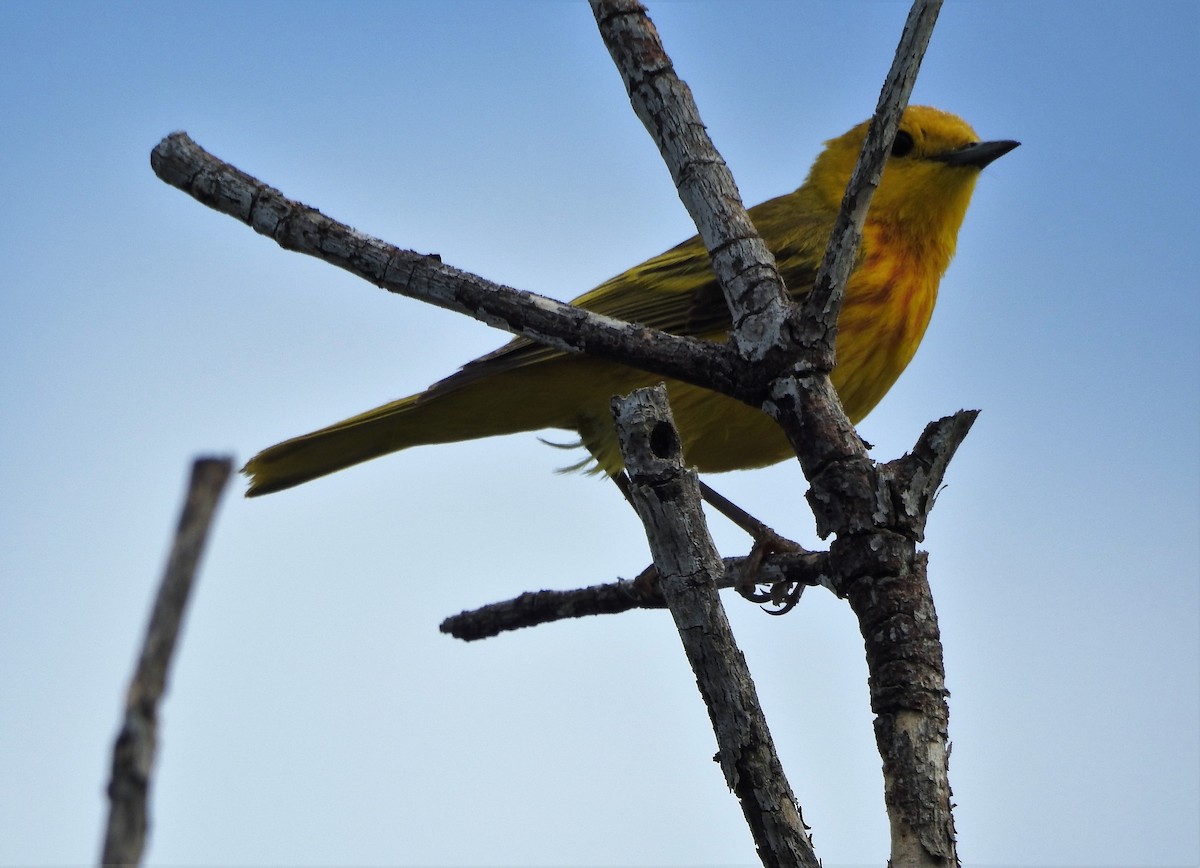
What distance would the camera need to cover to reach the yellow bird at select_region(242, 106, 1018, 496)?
5.02 m

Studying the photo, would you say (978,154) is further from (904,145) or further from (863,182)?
(863,182)

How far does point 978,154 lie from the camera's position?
559 centimetres

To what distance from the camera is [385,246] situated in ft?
9.30

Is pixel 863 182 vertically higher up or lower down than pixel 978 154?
lower down

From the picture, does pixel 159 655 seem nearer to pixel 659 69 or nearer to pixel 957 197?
pixel 659 69

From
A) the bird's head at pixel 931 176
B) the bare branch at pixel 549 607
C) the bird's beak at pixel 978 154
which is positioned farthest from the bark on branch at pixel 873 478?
the bird's beak at pixel 978 154

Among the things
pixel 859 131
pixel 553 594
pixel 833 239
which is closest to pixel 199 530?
pixel 833 239

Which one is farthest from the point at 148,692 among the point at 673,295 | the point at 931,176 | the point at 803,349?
the point at 931,176

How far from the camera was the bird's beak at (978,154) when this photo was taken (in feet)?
18.2

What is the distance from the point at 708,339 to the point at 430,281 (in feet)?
7.33

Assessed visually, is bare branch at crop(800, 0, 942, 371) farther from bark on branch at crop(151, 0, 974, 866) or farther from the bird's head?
the bird's head

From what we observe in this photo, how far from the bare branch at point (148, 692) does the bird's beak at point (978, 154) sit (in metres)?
4.93

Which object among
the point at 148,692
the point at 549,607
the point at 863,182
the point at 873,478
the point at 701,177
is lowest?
the point at 148,692

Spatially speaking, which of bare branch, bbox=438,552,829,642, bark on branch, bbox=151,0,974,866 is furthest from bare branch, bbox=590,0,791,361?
bare branch, bbox=438,552,829,642
